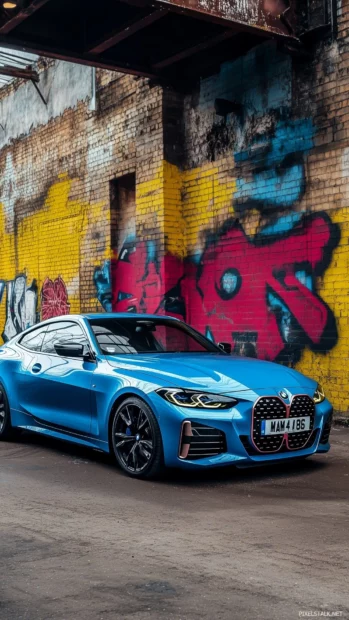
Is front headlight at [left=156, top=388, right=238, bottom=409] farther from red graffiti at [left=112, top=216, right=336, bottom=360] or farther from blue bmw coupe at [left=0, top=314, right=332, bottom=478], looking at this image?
red graffiti at [left=112, top=216, right=336, bottom=360]

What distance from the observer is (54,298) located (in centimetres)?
1769

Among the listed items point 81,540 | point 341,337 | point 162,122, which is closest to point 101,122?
point 162,122

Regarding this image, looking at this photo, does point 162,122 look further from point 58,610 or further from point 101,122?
point 58,610

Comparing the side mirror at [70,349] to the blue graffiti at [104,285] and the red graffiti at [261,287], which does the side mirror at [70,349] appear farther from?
the blue graffiti at [104,285]

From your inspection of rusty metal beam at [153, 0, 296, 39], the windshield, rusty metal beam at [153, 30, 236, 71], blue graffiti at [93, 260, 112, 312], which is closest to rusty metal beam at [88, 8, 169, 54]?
rusty metal beam at [153, 0, 296, 39]

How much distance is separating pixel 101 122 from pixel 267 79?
469cm

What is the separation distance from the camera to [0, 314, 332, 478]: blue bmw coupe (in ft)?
20.6

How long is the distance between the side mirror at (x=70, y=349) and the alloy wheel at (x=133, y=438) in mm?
880

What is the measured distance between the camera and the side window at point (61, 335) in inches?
309

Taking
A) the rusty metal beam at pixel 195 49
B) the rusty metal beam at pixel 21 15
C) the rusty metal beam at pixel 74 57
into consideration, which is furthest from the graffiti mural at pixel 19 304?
the rusty metal beam at pixel 21 15

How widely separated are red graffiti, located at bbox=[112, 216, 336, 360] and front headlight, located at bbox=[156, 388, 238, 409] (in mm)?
4754

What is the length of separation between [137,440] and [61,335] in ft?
6.41

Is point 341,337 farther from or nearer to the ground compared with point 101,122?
nearer to the ground

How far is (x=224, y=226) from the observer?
12891 millimetres
